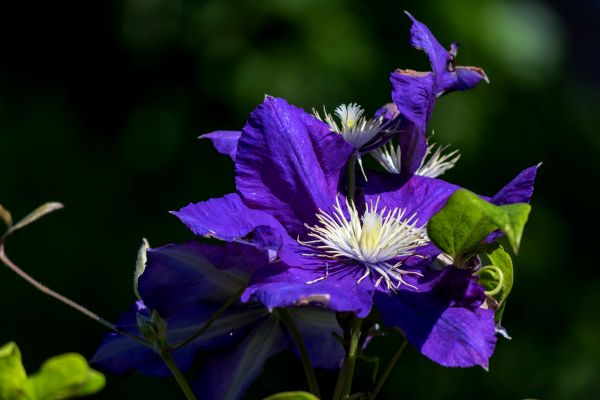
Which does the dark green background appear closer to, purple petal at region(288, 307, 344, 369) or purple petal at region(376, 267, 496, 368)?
purple petal at region(288, 307, 344, 369)

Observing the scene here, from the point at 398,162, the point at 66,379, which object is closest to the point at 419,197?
the point at 398,162

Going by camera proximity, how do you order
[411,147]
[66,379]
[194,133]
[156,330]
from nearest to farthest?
1. [66,379]
2. [156,330]
3. [411,147]
4. [194,133]

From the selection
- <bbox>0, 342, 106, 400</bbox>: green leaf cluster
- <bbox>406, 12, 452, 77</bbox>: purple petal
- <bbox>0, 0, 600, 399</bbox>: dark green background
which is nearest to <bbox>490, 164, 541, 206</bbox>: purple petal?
<bbox>406, 12, 452, 77</bbox>: purple petal

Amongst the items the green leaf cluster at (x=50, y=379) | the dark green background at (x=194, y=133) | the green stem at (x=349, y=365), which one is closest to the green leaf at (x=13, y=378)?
the green leaf cluster at (x=50, y=379)

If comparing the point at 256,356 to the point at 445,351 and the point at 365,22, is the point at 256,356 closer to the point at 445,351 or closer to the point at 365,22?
the point at 445,351

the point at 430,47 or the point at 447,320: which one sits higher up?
the point at 430,47

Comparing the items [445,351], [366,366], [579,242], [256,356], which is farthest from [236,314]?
[579,242]

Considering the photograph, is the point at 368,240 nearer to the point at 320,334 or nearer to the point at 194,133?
the point at 320,334

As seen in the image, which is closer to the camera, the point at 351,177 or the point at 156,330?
the point at 156,330
